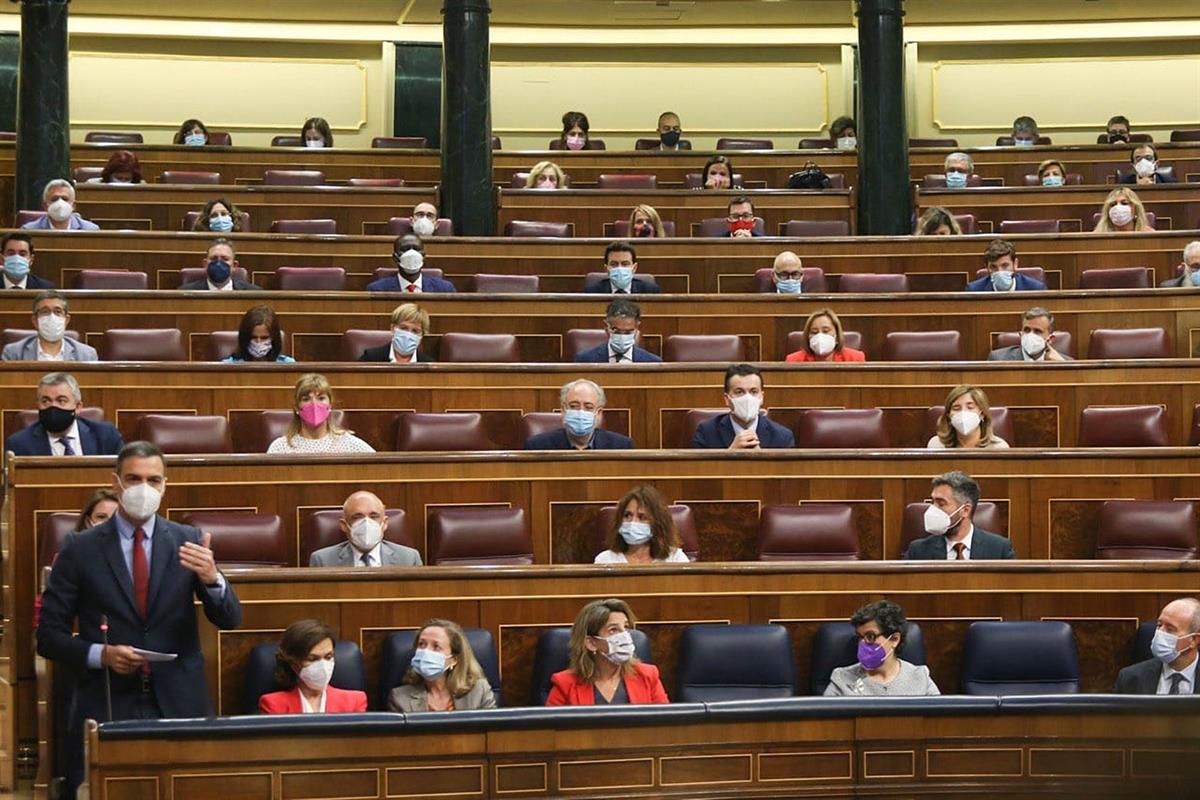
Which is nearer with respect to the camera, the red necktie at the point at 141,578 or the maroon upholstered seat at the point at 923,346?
the red necktie at the point at 141,578

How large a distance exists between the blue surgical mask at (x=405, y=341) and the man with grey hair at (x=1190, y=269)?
3.35 metres

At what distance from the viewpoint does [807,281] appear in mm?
7992

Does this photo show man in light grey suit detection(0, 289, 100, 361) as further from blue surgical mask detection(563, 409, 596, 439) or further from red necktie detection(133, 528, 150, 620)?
red necktie detection(133, 528, 150, 620)

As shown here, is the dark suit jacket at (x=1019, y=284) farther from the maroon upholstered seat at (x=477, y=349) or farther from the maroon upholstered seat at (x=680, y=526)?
the maroon upholstered seat at (x=680, y=526)

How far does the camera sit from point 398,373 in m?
6.37

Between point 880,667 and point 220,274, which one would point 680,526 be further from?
point 220,274

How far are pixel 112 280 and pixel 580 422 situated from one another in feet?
9.60

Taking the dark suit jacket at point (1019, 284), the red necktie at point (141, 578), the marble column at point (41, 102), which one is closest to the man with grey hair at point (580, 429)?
the red necktie at point (141, 578)

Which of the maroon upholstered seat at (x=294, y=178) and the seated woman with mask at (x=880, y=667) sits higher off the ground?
the maroon upholstered seat at (x=294, y=178)

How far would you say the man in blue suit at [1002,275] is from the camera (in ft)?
25.1

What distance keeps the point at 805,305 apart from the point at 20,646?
3878 millimetres

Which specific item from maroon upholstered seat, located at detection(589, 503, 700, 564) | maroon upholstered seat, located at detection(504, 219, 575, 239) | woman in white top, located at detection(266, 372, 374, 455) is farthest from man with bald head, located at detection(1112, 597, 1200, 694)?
maroon upholstered seat, located at detection(504, 219, 575, 239)

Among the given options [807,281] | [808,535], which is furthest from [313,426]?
[807,281]

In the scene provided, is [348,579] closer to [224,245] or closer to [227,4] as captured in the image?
[224,245]
